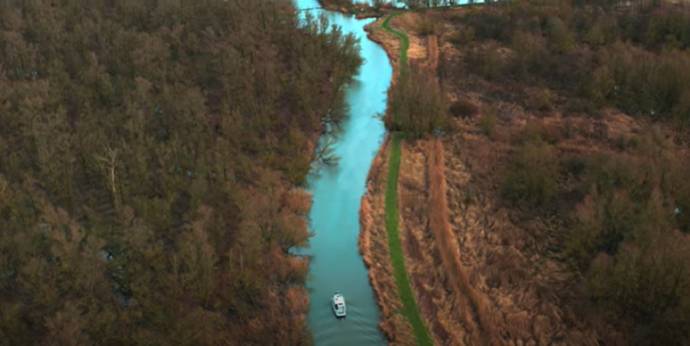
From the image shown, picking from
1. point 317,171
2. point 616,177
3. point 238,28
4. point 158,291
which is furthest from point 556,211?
A: point 238,28

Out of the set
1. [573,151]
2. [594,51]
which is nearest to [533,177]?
[573,151]

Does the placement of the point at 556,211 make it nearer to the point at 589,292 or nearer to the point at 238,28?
the point at 589,292

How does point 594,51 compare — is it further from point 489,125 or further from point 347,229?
point 347,229

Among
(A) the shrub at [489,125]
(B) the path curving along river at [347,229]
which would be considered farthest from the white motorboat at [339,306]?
(A) the shrub at [489,125]

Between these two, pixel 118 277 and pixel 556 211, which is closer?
pixel 118 277

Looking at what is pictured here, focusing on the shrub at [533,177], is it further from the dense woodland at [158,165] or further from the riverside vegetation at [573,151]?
the dense woodland at [158,165]

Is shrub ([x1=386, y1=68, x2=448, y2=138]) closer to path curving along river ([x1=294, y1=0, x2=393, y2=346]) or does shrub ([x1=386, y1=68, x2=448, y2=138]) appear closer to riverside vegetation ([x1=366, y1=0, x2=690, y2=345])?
riverside vegetation ([x1=366, y1=0, x2=690, y2=345])
